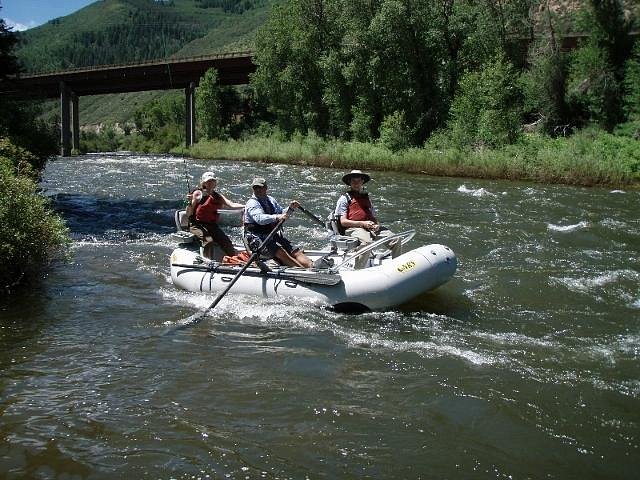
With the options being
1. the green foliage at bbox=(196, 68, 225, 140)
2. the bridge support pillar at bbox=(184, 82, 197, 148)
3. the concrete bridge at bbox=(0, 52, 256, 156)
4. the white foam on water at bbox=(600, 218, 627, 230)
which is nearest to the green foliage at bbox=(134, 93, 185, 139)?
the concrete bridge at bbox=(0, 52, 256, 156)

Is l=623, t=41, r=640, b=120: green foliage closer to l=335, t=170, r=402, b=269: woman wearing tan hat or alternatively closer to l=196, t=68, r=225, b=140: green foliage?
l=335, t=170, r=402, b=269: woman wearing tan hat

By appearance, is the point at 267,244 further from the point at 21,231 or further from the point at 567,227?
the point at 567,227

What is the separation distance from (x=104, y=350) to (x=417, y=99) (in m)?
32.7

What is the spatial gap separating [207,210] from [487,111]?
21.1 metres

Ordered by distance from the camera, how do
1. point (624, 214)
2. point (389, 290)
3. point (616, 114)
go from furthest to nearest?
point (616, 114) < point (624, 214) < point (389, 290)

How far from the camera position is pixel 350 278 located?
859 centimetres

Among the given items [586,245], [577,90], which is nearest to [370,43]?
[577,90]

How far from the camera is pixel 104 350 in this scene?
7.23 meters

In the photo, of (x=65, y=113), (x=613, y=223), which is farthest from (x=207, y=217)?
(x=65, y=113)

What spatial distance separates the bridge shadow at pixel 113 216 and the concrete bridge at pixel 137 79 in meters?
35.6

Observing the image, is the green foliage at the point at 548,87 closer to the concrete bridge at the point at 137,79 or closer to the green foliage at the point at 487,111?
the green foliage at the point at 487,111

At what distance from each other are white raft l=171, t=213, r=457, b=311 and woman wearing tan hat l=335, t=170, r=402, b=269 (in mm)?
280

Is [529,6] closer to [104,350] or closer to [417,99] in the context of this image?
[417,99]

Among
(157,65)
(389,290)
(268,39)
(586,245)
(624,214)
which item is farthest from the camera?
(157,65)
